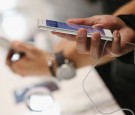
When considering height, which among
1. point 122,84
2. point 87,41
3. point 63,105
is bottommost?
point 122,84

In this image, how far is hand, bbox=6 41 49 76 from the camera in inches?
34.7

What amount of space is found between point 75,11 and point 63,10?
0.37 ft

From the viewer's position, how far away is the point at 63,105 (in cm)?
77

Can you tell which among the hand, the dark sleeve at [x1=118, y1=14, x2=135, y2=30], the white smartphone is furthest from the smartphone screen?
the hand

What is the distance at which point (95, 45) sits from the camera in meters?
0.67

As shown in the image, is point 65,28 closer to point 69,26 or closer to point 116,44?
point 69,26

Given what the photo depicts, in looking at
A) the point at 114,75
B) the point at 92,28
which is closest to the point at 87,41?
the point at 92,28

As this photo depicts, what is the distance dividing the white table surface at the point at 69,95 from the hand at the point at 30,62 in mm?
24

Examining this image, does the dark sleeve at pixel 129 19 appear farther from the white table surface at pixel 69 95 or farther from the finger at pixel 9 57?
the finger at pixel 9 57

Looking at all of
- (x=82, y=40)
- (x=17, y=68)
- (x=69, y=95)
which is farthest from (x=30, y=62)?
(x=82, y=40)

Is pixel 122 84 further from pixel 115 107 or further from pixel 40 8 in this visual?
pixel 40 8

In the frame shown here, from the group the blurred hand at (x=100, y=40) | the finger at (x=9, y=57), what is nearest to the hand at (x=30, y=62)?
the finger at (x=9, y=57)

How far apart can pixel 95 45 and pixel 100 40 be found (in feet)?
0.07

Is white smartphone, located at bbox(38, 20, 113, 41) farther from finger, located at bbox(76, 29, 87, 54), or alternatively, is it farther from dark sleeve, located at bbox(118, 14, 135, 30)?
dark sleeve, located at bbox(118, 14, 135, 30)
